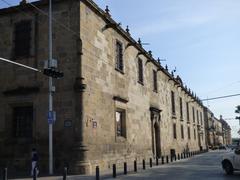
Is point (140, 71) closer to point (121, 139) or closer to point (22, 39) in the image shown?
point (121, 139)

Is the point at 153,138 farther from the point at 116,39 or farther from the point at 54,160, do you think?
the point at 54,160

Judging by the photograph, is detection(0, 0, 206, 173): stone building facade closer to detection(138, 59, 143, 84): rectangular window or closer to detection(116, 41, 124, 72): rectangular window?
detection(116, 41, 124, 72): rectangular window

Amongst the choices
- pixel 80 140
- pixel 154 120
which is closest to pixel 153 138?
pixel 154 120

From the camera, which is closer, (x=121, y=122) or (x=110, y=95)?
(x=110, y=95)

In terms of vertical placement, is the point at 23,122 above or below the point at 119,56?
below

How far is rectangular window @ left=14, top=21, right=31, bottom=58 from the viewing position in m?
21.5

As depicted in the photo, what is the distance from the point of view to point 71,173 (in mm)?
18578

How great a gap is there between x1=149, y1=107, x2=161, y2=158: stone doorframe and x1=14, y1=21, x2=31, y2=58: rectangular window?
48.0 ft

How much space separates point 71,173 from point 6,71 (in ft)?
23.9

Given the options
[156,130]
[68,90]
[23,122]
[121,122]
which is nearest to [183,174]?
[68,90]

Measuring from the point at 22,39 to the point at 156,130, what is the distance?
701 inches

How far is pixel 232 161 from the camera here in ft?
56.3

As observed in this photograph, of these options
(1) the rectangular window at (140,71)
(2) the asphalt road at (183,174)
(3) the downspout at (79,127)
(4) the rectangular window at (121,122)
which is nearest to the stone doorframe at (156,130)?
(1) the rectangular window at (140,71)

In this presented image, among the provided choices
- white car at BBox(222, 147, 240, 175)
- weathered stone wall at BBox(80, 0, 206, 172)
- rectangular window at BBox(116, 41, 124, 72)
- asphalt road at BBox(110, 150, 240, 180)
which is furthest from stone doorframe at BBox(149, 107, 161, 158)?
white car at BBox(222, 147, 240, 175)
